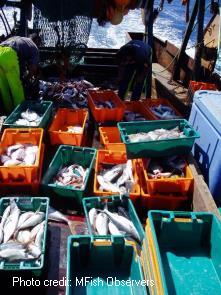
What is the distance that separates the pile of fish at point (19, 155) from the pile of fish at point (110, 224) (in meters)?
1.30

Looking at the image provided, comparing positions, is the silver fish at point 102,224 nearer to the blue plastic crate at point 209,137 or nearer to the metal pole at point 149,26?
the blue plastic crate at point 209,137

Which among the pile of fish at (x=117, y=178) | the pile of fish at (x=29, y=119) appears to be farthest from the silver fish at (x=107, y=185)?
the pile of fish at (x=29, y=119)

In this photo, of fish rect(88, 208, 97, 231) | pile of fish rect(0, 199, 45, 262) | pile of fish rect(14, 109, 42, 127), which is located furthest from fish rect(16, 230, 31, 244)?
pile of fish rect(14, 109, 42, 127)

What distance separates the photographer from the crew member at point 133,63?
7.62 meters

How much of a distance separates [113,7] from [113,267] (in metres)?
6.03

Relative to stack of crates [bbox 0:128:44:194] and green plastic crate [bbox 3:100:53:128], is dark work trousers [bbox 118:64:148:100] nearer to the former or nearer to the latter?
green plastic crate [bbox 3:100:53:128]

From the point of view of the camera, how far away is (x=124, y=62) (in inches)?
303

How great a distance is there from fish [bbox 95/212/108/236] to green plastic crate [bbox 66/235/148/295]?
0.41m

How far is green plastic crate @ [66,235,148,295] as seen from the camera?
3.68 metres

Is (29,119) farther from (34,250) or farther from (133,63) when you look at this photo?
(34,250)

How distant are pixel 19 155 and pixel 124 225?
2.07 metres

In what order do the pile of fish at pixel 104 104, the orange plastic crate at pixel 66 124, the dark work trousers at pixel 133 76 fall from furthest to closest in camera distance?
the dark work trousers at pixel 133 76, the pile of fish at pixel 104 104, the orange plastic crate at pixel 66 124

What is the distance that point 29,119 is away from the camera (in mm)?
6355

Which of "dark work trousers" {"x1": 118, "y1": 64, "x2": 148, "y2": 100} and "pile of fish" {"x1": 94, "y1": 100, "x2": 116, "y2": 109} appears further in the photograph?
"dark work trousers" {"x1": 118, "y1": 64, "x2": 148, "y2": 100}
